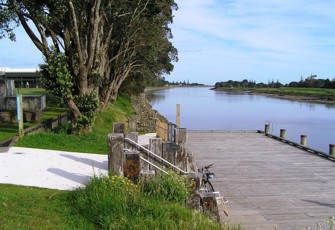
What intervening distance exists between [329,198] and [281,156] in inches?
240

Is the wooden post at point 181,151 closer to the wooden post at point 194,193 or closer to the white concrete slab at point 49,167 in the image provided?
the wooden post at point 194,193

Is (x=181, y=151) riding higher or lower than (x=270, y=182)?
higher

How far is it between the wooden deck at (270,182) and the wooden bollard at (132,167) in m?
3.03

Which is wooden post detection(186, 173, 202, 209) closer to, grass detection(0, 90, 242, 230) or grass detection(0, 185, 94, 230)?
grass detection(0, 90, 242, 230)

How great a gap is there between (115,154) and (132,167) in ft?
2.25

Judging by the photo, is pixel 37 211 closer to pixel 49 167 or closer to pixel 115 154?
pixel 115 154

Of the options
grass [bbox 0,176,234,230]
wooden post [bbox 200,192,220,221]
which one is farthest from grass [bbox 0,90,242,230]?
wooden post [bbox 200,192,220,221]

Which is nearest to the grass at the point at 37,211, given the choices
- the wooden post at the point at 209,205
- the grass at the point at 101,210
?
the grass at the point at 101,210

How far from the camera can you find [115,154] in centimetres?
720

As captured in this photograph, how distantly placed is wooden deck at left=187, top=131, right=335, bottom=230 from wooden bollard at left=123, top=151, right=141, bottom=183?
3.03 metres

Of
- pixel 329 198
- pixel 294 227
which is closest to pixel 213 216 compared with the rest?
pixel 294 227

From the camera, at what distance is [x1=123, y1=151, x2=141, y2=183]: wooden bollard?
6.64 m

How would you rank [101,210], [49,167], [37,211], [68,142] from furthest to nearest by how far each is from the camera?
1. [68,142]
2. [49,167]
3. [37,211]
4. [101,210]

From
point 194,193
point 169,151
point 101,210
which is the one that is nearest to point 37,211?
point 101,210
